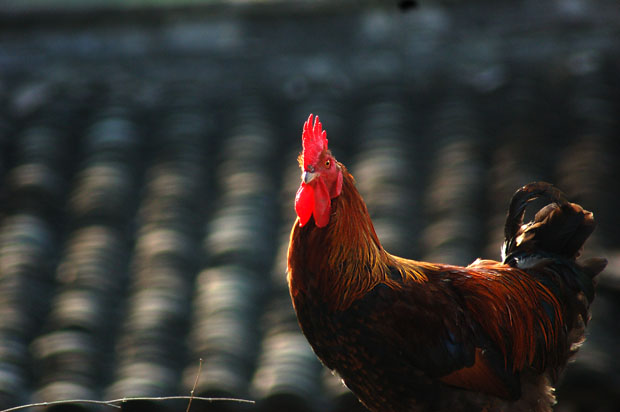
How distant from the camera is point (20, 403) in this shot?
474 centimetres

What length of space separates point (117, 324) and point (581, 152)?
2985 millimetres

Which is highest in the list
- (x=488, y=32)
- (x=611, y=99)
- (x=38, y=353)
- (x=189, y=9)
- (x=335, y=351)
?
(x=189, y=9)

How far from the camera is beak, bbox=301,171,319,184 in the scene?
3340 millimetres

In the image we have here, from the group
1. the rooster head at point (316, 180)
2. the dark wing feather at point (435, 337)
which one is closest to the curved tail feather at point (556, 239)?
the dark wing feather at point (435, 337)

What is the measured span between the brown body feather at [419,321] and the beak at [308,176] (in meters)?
0.17

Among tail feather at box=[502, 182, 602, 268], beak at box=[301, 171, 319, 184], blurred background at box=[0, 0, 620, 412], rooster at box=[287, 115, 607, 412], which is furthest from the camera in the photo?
blurred background at box=[0, 0, 620, 412]

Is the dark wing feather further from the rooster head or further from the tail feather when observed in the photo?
the tail feather

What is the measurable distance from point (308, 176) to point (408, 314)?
0.64m

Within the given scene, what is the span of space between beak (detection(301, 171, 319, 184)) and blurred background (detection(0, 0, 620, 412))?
166 cm

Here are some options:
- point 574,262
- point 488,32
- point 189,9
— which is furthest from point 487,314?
point 189,9

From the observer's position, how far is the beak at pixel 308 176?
3340 mm

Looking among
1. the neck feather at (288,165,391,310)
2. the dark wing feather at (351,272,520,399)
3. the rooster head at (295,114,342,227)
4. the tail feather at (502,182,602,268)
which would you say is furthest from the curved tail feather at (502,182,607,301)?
the rooster head at (295,114,342,227)

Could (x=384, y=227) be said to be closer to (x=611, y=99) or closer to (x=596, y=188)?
(x=596, y=188)

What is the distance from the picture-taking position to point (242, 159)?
624cm
